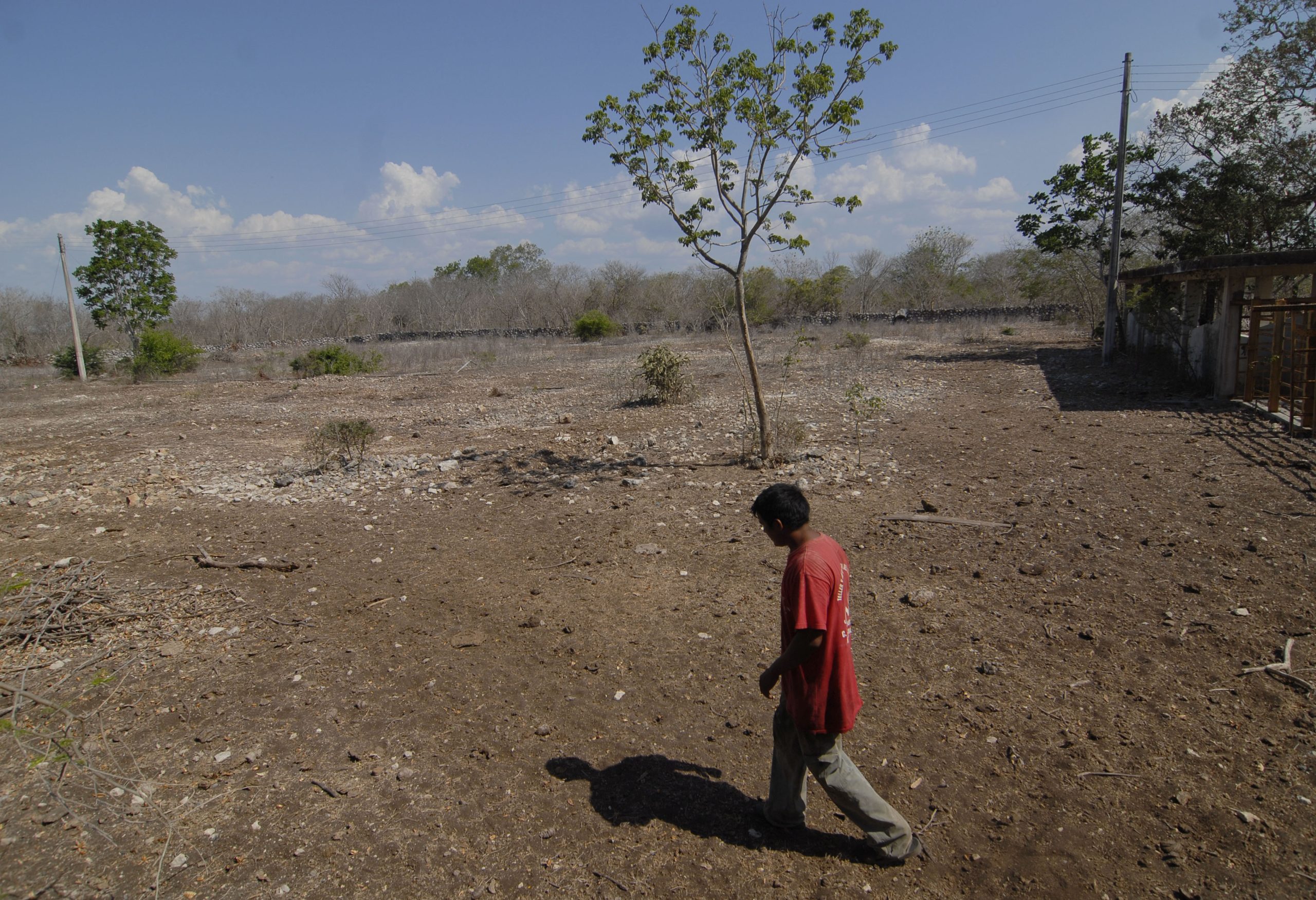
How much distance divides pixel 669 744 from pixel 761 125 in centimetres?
604

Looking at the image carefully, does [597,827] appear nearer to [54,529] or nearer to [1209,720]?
[1209,720]

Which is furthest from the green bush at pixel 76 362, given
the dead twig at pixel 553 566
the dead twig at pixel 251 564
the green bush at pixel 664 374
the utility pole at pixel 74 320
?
the dead twig at pixel 553 566

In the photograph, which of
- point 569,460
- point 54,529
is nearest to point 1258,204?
point 569,460

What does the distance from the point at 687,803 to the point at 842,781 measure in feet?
2.45

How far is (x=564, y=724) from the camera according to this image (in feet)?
11.5

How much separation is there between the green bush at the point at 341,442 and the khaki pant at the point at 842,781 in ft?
22.7

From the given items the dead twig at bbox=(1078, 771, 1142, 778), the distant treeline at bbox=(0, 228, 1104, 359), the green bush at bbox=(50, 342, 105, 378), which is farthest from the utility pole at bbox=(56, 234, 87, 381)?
the dead twig at bbox=(1078, 771, 1142, 778)

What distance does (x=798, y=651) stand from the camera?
2357 mm

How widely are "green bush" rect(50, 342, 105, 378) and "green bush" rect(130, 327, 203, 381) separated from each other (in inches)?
71.1

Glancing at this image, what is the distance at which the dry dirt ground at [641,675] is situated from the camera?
2633 mm

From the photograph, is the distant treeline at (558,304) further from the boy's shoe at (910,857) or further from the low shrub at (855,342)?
the boy's shoe at (910,857)

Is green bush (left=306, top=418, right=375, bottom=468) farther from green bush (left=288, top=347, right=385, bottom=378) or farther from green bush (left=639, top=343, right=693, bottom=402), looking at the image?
green bush (left=288, top=347, right=385, bottom=378)

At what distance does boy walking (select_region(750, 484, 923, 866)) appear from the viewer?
2.33m

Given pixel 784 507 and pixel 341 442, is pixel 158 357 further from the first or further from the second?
pixel 784 507
